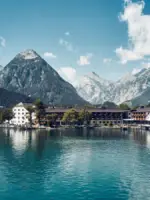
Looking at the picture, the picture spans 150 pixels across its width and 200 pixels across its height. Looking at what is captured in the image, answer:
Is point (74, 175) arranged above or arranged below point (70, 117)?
below

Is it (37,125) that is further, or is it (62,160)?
Answer: (37,125)

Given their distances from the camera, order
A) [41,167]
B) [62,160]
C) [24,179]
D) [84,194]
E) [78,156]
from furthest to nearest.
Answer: [78,156] → [62,160] → [41,167] → [24,179] → [84,194]

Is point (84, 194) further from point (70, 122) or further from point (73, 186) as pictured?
point (70, 122)

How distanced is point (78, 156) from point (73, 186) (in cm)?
2521

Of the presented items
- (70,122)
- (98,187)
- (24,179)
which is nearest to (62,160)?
(24,179)

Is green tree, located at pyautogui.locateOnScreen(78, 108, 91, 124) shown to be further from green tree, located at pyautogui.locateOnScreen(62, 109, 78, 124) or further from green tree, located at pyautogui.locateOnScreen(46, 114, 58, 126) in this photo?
green tree, located at pyautogui.locateOnScreen(46, 114, 58, 126)

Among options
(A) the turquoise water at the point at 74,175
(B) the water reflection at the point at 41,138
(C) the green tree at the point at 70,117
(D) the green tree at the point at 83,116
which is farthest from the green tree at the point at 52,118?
(A) the turquoise water at the point at 74,175

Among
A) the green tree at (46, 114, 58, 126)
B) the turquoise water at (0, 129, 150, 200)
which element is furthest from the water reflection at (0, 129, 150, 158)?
the green tree at (46, 114, 58, 126)

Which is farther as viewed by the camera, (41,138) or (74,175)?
(41,138)

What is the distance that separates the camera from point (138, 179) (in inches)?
1896

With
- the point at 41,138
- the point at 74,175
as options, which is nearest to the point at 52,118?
the point at 41,138

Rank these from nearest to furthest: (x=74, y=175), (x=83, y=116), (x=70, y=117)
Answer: (x=74, y=175)
(x=70, y=117)
(x=83, y=116)

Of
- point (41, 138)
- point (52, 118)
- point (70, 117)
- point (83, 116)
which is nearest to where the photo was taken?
point (41, 138)

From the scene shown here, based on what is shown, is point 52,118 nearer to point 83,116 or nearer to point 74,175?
point 83,116
